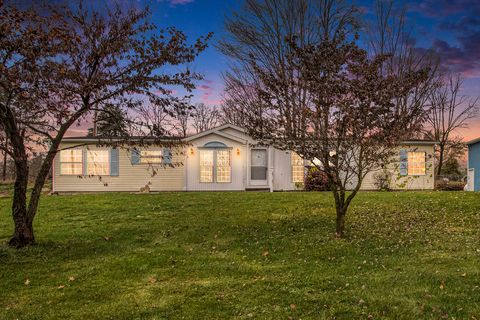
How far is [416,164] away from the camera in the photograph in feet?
70.1

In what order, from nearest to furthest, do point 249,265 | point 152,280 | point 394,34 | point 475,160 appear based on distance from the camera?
Answer: point 152,280, point 249,265, point 475,160, point 394,34

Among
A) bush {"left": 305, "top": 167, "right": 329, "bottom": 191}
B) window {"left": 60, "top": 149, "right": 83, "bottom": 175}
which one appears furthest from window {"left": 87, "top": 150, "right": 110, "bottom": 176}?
bush {"left": 305, "top": 167, "right": 329, "bottom": 191}

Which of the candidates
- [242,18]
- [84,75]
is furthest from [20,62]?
[242,18]

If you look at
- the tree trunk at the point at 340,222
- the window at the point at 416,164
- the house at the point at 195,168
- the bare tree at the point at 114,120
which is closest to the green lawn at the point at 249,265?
the tree trunk at the point at 340,222

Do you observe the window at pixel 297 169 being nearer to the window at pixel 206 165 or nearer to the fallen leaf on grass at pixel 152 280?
the window at pixel 206 165

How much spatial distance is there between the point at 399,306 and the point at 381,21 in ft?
88.9

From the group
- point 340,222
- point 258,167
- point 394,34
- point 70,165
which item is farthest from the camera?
point 394,34

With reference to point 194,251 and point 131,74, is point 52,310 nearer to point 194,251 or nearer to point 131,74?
point 194,251

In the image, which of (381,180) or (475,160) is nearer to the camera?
(381,180)

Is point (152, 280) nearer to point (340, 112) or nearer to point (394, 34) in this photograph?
point (340, 112)

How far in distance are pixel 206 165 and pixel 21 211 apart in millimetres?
12762

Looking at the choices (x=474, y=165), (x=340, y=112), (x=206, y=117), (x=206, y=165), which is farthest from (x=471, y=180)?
(x=206, y=117)

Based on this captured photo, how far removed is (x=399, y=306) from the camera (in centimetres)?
448

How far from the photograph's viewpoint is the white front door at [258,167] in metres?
20.5
